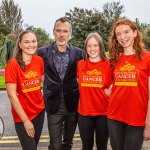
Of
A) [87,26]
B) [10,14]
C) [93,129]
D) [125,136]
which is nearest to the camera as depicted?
[125,136]

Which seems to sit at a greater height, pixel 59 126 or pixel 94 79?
pixel 94 79

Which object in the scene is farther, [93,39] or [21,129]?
[93,39]

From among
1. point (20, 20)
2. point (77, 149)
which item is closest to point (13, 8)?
point (20, 20)

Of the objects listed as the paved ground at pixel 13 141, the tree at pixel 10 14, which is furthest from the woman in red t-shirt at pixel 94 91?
the tree at pixel 10 14

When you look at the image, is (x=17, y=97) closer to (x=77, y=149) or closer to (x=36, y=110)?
(x=36, y=110)

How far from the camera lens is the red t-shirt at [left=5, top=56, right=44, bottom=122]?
3.70 m

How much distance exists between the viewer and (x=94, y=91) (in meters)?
4.13

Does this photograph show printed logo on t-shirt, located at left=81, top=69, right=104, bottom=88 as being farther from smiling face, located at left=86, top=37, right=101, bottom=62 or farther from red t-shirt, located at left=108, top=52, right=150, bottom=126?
red t-shirt, located at left=108, top=52, right=150, bottom=126

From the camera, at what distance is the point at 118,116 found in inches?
144

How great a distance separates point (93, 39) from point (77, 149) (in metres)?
2.08

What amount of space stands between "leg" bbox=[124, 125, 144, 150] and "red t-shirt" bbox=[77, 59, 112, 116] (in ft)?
2.06

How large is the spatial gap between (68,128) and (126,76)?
5.04 ft

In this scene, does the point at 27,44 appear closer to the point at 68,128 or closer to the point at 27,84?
the point at 27,84

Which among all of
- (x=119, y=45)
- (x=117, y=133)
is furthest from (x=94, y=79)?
(x=117, y=133)
